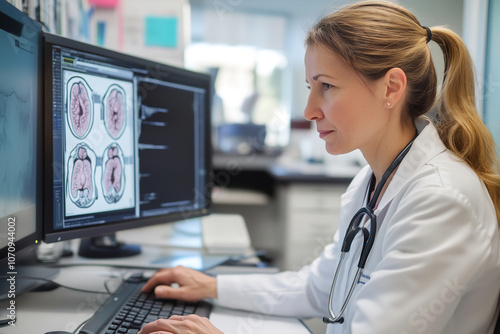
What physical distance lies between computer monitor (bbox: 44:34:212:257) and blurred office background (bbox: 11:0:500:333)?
0.69ft

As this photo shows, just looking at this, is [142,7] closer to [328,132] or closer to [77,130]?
[77,130]

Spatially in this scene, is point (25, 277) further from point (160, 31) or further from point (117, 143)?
point (160, 31)

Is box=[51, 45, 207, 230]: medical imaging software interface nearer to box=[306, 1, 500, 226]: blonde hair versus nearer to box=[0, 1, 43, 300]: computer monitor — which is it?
box=[0, 1, 43, 300]: computer monitor

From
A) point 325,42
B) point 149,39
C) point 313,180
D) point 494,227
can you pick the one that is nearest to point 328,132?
point 325,42

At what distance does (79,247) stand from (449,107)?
36.9 inches

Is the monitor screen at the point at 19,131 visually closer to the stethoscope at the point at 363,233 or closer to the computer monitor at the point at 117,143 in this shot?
the computer monitor at the point at 117,143

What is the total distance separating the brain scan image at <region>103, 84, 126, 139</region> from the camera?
3.05 ft

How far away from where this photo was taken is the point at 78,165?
33.9 inches

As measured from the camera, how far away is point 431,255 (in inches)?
23.5

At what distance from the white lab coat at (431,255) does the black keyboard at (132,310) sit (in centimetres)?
16

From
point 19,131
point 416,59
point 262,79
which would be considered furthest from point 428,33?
point 262,79

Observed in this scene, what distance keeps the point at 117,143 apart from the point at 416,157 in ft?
A: 2.02

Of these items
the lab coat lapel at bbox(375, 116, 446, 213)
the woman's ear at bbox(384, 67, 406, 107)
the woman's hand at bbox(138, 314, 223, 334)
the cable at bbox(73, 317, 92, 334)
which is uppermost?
the woman's ear at bbox(384, 67, 406, 107)

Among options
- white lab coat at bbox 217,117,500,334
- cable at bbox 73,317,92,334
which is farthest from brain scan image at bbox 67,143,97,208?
white lab coat at bbox 217,117,500,334
